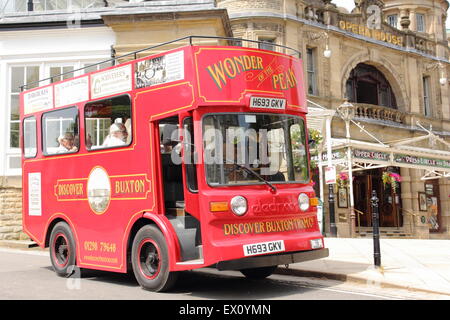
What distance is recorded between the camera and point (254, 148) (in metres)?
8.02

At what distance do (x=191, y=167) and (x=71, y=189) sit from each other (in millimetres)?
3016

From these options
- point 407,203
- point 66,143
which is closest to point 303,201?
point 66,143

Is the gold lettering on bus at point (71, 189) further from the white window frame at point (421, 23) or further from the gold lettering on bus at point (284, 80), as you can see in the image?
the white window frame at point (421, 23)

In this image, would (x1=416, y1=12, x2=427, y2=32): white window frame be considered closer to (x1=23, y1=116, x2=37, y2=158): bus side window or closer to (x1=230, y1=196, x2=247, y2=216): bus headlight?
(x1=23, y1=116, x2=37, y2=158): bus side window

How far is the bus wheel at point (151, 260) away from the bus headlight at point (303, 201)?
6.85ft

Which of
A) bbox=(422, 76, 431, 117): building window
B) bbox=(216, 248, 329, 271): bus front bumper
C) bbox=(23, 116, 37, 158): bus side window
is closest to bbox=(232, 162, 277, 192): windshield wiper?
bbox=(216, 248, 329, 271): bus front bumper

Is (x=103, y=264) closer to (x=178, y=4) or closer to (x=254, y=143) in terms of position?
(x=254, y=143)

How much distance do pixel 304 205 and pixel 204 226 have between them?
170 centimetres

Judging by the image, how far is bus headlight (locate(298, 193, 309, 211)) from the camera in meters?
8.26

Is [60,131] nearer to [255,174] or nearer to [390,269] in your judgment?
[255,174]

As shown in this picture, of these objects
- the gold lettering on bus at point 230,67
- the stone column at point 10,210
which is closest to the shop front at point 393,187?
the stone column at point 10,210

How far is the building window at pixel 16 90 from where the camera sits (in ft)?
58.6

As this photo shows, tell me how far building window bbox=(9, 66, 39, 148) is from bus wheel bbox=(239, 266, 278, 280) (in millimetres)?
11096
